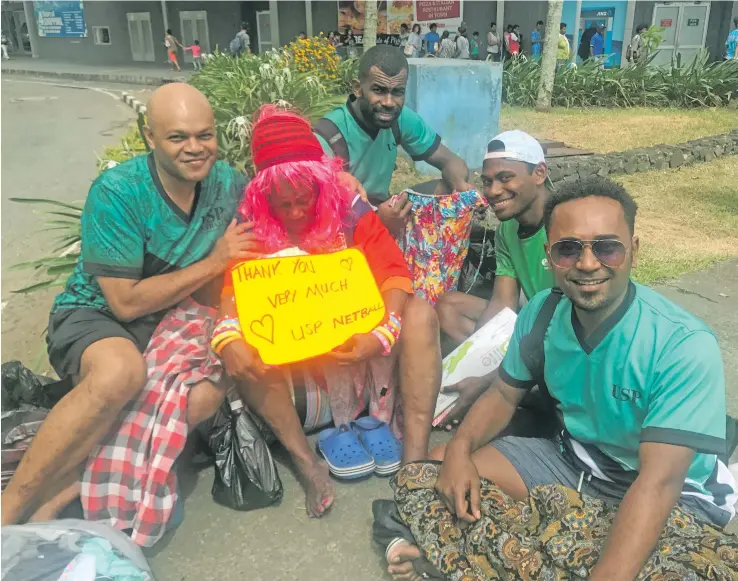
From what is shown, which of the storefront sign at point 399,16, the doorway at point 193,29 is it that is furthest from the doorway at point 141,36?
the storefront sign at point 399,16

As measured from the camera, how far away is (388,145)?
3961 millimetres

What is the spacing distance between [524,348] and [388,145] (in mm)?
2071

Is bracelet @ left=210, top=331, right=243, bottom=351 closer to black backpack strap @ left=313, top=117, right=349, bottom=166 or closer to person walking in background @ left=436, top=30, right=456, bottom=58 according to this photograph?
black backpack strap @ left=313, top=117, right=349, bottom=166

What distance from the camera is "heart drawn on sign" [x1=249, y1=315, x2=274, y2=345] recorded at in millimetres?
2574

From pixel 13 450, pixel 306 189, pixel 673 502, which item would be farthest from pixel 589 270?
pixel 13 450

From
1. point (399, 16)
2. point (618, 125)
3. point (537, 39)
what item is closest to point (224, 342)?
point (618, 125)

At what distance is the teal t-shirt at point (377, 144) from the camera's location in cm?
381

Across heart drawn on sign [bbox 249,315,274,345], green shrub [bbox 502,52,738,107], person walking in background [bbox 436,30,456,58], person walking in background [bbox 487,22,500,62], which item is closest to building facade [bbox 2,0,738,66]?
person walking in background [bbox 487,22,500,62]

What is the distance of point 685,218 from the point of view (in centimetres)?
659

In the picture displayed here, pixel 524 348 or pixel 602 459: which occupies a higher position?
pixel 524 348

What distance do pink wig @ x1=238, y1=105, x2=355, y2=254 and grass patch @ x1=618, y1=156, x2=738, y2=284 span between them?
3.04 metres

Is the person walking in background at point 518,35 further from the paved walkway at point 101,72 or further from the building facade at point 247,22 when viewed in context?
the paved walkway at point 101,72

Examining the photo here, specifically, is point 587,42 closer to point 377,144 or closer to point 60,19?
point 377,144

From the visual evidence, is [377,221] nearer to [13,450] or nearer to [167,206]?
[167,206]
